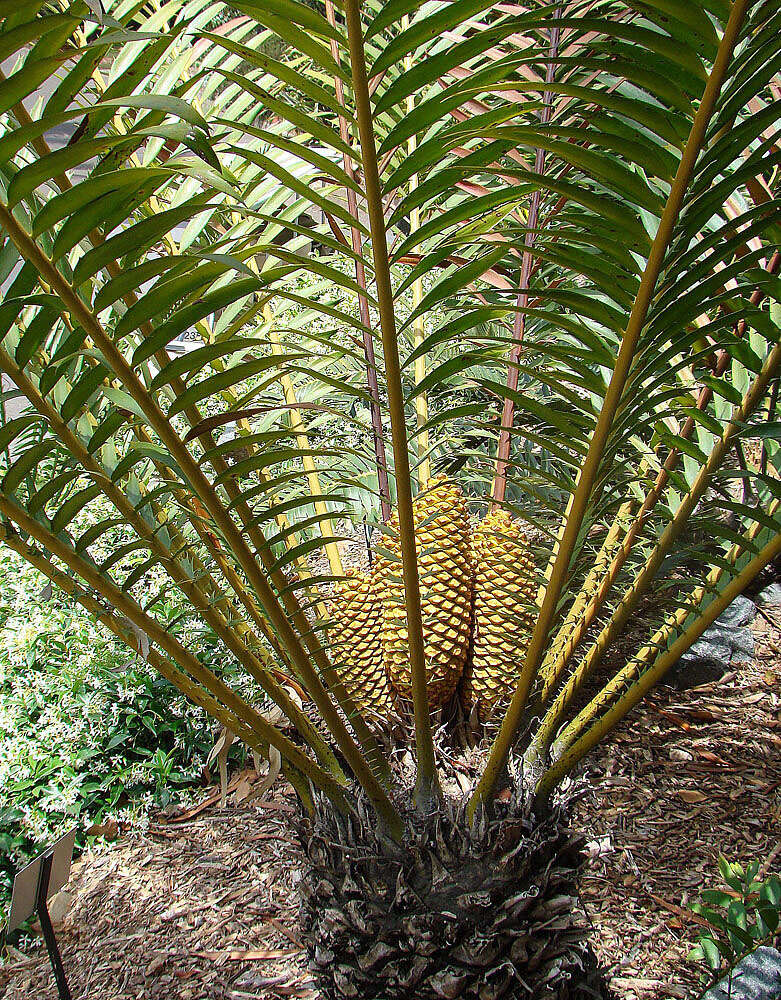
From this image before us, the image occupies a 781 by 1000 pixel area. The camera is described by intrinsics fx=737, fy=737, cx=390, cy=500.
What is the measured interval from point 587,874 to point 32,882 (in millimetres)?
869

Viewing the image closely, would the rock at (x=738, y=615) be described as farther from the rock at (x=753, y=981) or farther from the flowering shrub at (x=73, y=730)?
the flowering shrub at (x=73, y=730)

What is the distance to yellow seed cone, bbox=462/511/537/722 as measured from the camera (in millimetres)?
1275

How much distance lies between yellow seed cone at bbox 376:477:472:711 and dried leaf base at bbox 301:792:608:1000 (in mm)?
264

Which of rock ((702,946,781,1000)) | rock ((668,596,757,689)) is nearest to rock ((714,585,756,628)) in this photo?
rock ((668,596,757,689))

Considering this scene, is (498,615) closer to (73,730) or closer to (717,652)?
(717,652)

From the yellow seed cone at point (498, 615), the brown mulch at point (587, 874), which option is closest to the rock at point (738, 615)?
the brown mulch at point (587, 874)

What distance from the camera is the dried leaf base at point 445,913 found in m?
0.96

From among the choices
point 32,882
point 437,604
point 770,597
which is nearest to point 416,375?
point 437,604

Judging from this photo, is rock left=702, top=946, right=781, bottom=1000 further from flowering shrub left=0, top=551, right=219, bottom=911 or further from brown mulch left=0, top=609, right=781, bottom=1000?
flowering shrub left=0, top=551, right=219, bottom=911

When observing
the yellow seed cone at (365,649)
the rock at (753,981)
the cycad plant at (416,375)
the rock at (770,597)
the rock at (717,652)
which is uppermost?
the cycad plant at (416,375)

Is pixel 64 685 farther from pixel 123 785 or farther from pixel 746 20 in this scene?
pixel 746 20

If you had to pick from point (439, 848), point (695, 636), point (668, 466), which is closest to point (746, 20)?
point (668, 466)

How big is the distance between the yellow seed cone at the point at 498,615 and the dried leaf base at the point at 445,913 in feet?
0.83

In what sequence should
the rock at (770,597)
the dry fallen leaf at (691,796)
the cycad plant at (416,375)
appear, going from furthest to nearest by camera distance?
the rock at (770,597)
the dry fallen leaf at (691,796)
the cycad plant at (416,375)
